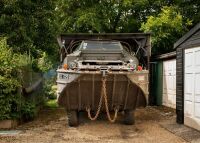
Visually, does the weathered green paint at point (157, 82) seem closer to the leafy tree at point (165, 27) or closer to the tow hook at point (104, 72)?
the leafy tree at point (165, 27)

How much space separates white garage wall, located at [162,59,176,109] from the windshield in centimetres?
458

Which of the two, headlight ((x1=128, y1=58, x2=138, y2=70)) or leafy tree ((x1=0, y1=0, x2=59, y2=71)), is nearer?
headlight ((x1=128, y1=58, x2=138, y2=70))

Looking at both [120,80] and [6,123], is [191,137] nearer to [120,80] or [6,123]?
[120,80]

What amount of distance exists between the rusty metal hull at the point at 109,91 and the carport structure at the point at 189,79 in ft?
4.06

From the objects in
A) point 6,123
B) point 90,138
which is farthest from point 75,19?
point 90,138

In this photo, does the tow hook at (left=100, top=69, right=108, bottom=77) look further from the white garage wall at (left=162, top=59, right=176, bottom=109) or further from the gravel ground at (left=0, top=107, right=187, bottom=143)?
the white garage wall at (left=162, top=59, right=176, bottom=109)

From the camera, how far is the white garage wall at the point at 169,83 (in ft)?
63.1

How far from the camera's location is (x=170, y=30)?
76.1ft

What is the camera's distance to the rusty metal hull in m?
13.0

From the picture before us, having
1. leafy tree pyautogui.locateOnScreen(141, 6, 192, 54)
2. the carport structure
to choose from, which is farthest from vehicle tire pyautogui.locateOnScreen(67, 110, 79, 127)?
leafy tree pyautogui.locateOnScreen(141, 6, 192, 54)

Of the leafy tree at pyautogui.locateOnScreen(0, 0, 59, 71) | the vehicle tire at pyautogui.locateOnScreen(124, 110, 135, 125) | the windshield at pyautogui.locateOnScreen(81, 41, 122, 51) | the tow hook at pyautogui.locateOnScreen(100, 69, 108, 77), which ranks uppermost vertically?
the leafy tree at pyautogui.locateOnScreen(0, 0, 59, 71)

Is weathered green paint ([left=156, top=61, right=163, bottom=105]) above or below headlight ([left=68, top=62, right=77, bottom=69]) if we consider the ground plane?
below

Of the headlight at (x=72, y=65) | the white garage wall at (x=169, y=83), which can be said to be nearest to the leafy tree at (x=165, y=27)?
the white garage wall at (x=169, y=83)

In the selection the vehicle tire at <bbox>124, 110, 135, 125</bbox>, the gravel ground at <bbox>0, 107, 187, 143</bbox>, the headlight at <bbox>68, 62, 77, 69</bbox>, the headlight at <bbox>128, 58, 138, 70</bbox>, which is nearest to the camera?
the gravel ground at <bbox>0, 107, 187, 143</bbox>
